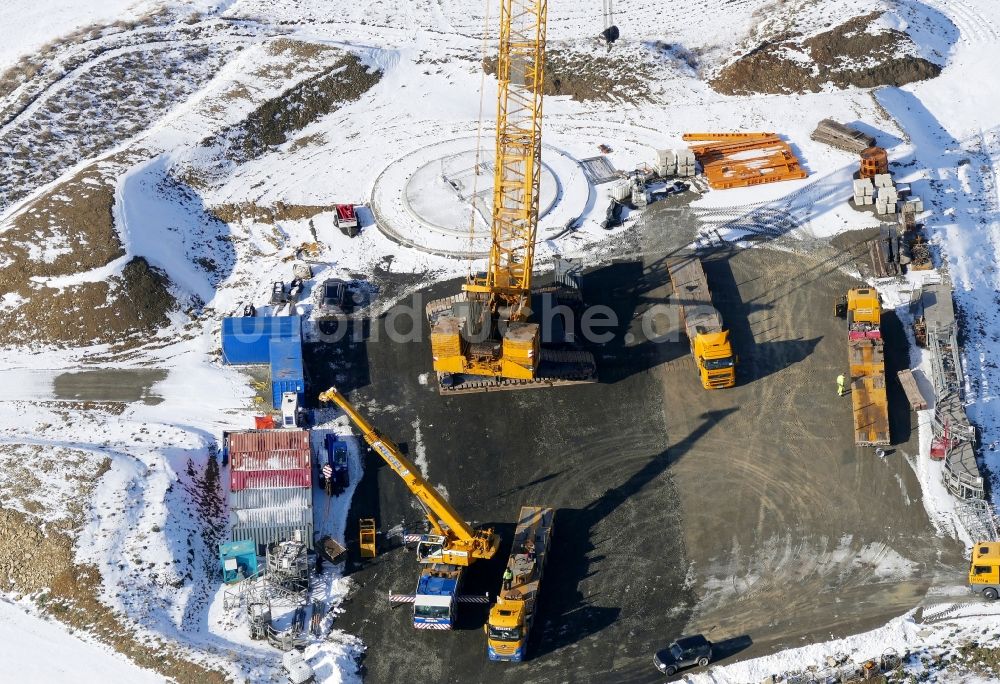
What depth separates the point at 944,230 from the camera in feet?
294

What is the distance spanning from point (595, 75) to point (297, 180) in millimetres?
25731

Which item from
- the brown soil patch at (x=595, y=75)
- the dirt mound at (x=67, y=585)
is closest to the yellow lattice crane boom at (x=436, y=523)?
the dirt mound at (x=67, y=585)

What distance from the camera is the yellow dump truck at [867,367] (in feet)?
247

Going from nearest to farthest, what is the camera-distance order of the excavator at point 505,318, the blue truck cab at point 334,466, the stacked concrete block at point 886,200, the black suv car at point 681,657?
the black suv car at point 681,657 < the blue truck cab at point 334,466 < the excavator at point 505,318 < the stacked concrete block at point 886,200

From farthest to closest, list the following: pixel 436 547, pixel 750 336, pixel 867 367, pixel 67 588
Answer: pixel 750 336 < pixel 867 367 < pixel 436 547 < pixel 67 588

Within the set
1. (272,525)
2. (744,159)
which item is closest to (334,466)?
(272,525)

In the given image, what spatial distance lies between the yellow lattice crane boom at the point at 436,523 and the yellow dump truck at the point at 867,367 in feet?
73.4

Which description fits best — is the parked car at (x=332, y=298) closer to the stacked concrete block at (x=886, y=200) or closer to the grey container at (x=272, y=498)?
the grey container at (x=272, y=498)

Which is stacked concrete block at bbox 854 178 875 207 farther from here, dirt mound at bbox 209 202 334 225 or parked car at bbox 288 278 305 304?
parked car at bbox 288 278 305 304

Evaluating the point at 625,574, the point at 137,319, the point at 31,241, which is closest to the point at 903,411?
the point at 625,574

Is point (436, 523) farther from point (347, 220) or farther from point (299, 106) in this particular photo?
point (299, 106)

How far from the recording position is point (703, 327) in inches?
3191

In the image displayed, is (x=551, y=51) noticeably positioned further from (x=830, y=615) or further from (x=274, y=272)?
(x=830, y=615)

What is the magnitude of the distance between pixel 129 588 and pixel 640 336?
3395cm
